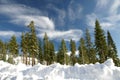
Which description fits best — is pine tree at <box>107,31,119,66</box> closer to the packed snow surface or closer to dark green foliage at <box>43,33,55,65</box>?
dark green foliage at <box>43,33,55,65</box>

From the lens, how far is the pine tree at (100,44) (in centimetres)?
5069

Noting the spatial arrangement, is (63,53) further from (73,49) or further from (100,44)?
(100,44)

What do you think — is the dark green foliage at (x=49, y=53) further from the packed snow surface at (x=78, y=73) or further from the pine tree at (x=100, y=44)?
the packed snow surface at (x=78, y=73)

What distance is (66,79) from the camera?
17.2m

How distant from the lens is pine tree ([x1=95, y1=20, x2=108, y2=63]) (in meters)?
50.7

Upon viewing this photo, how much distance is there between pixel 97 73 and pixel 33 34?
138 feet

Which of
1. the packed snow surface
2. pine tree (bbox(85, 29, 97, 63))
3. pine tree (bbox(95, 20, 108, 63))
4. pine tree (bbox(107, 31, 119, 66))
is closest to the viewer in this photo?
the packed snow surface

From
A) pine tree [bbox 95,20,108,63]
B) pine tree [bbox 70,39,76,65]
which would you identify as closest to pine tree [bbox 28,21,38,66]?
pine tree [bbox 95,20,108,63]

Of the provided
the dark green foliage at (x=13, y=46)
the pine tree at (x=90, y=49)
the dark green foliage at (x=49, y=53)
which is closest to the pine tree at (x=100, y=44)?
the pine tree at (x=90, y=49)

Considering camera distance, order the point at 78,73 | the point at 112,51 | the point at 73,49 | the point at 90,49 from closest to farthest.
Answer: the point at 78,73, the point at 112,51, the point at 90,49, the point at 73,49

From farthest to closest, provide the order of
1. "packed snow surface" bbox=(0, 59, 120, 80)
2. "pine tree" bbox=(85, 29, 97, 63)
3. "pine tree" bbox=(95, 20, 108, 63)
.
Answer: "pine tree" bbox=(85, 29, 97, 63) < "pine tree" bbox=(95, 20, 108, 63) < "packed snow surface" bbox=(0, 59, 120, 80)

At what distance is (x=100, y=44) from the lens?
51094 millimetres

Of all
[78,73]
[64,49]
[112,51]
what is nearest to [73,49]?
[64,49]

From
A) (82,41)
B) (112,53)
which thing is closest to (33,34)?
(82,41)
